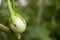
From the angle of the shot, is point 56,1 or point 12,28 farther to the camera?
point 56,1

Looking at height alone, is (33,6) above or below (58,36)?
above

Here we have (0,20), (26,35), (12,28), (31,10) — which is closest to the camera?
(12,28)

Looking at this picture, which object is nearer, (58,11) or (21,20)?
(21,20)

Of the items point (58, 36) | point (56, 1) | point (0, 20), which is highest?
point (0, 20)

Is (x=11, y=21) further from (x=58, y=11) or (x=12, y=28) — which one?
(x=58, y=11)

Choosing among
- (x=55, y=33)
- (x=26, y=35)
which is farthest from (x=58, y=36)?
(x=26, y=35)

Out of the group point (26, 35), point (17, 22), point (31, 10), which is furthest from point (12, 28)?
point (31, 10)

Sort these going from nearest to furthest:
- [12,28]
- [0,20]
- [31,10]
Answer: [12,28] < [0,20] < [31,10]

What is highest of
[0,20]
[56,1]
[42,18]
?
[0,20]

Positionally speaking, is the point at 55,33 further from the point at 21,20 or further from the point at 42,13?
the point at 21,20
